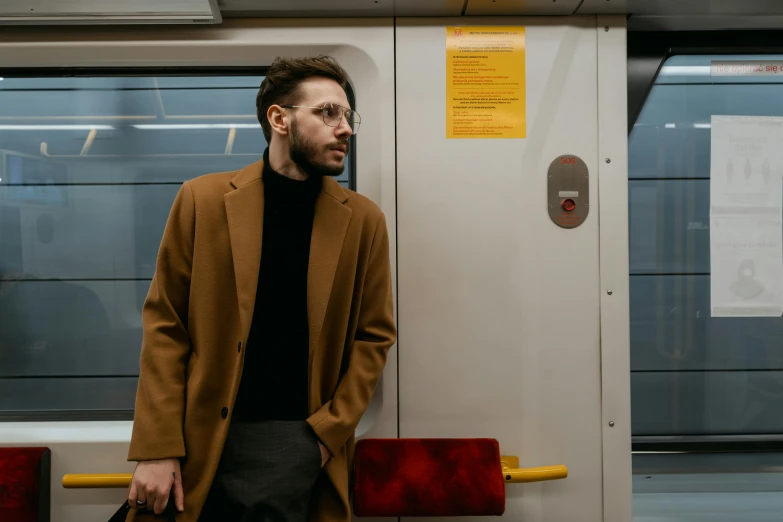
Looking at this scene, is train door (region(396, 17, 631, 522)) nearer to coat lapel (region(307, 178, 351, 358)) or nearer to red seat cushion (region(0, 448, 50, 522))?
coat lapel (region(307, 178, 351, 358))

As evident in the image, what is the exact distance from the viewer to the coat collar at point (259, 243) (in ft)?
5.44

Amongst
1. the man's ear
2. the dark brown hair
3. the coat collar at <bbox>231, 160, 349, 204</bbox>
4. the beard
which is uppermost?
the dark brown hair

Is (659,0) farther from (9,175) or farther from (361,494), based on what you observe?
(9,175)

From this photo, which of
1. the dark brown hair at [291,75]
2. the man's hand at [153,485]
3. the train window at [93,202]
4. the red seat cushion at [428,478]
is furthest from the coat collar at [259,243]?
the train window at [93,202]

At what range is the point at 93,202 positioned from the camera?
2428 millimetres

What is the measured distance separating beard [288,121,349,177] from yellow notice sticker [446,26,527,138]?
640 mm

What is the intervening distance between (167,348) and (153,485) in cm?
40

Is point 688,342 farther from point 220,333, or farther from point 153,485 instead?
point 153,485

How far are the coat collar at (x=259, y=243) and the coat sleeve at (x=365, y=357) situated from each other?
0.17 m

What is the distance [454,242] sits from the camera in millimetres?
2184

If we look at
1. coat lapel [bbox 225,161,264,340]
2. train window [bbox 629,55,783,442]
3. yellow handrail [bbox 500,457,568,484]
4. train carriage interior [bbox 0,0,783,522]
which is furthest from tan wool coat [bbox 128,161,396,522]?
train window [bbox 629,55,783,442]

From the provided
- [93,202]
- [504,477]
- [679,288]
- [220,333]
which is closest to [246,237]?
[220,333]

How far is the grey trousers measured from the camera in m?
1.62

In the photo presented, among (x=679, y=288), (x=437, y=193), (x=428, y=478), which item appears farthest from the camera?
(x=679, y=288)
